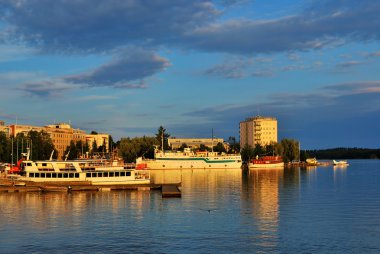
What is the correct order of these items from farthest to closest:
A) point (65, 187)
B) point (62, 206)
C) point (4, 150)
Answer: point (4, 150) → point (65, 187) → point (62, 206)

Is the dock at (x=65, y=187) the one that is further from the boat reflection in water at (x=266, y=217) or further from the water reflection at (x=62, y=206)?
the boat reflection in water at (x=266, y=217)

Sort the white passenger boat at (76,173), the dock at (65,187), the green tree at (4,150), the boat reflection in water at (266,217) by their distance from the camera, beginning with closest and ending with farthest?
the boat reflection in water at (266,217) → the dock at (65,187) → the white passenger boat at (76,173) → the green tree at (4,150)

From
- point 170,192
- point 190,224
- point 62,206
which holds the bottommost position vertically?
point 190,224

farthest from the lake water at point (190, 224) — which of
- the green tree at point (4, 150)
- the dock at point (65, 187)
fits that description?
the green tree at point (4, 150)

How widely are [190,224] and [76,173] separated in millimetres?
45399

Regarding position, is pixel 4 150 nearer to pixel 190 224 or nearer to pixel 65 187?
pixel 65 187

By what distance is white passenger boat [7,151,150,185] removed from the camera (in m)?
93.4

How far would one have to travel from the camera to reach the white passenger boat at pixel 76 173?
9338cm

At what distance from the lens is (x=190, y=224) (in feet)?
A: 174

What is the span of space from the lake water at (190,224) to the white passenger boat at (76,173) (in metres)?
11.6

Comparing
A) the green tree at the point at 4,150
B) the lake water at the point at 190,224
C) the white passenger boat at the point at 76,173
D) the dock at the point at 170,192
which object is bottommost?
the lake water at the point at 190,224

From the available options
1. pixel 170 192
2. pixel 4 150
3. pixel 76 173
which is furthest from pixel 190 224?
pixel 4 150

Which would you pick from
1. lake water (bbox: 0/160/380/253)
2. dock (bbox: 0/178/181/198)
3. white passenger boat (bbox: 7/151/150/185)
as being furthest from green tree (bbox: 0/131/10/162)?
lake water (bbox: 0/160/380/253)

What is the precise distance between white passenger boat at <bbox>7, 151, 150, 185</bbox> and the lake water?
11.6m
